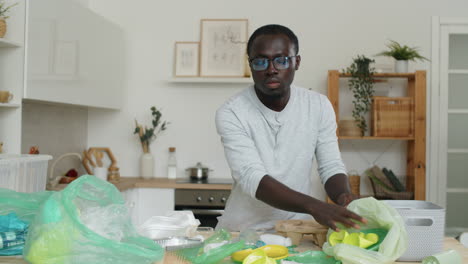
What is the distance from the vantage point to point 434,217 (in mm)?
1272

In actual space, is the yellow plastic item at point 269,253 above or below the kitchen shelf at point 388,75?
below

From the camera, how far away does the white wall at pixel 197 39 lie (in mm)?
3953

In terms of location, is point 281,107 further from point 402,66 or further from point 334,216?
point 402,66

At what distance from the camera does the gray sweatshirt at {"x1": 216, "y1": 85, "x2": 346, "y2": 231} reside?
1888 mm

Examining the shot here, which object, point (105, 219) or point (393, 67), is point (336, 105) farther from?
point (105, 219)

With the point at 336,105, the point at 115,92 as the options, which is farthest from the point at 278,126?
the point at 115,92

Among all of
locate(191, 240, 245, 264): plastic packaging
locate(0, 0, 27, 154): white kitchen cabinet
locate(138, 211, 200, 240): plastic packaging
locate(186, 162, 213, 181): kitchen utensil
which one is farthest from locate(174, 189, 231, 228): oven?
locate(191, 240, 245, 264): plastic packaging

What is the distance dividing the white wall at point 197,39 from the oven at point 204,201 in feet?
1.55

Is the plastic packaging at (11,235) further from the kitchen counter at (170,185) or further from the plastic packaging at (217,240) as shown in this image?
the kitchen counter at (170,185)

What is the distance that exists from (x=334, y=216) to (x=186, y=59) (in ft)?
9.43

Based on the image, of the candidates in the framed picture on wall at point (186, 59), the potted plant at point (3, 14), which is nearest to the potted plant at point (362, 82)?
the framed picture on wall at point (186, 59)

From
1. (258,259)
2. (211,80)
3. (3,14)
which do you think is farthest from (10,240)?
(211,80)

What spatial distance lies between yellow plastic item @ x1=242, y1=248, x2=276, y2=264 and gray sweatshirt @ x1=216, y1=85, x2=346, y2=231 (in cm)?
64

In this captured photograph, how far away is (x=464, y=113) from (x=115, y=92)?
2.60 m
